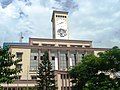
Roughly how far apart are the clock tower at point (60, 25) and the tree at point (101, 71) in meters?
28.7

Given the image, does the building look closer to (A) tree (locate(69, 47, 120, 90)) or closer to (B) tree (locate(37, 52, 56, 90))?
(B) tree (locate(37, 52, 56, 90))

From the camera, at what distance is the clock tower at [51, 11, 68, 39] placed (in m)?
84.9

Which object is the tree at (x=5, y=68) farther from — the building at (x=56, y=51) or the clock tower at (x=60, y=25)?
the clock tower at (x=60, y=25)

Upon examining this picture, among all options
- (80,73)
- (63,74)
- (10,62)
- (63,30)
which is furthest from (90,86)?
(63,30)

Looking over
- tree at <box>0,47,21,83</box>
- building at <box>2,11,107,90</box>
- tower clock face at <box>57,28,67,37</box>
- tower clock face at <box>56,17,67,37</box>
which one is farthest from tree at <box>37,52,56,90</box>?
tree at <box>0,47,21,83</box>

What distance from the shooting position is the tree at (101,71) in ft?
172

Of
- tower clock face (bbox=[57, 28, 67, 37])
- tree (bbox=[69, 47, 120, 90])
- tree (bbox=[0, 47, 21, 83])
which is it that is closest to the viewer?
tree (bbox=[0, 47, 21, 83])

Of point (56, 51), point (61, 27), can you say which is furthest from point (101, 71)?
point (61, 27)

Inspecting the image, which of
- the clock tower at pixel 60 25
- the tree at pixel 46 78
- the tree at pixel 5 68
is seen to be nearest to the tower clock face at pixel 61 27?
the clock tower at pixel 60 25

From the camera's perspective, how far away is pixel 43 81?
56.2 meters

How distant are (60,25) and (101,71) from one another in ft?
111

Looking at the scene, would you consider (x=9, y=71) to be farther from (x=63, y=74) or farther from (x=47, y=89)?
(x=63, y=74)

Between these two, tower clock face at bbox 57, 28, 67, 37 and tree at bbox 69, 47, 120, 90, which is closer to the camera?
tree at bbox 69, 47, 120, 90

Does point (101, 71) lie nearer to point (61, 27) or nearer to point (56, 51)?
point (56, 51)
